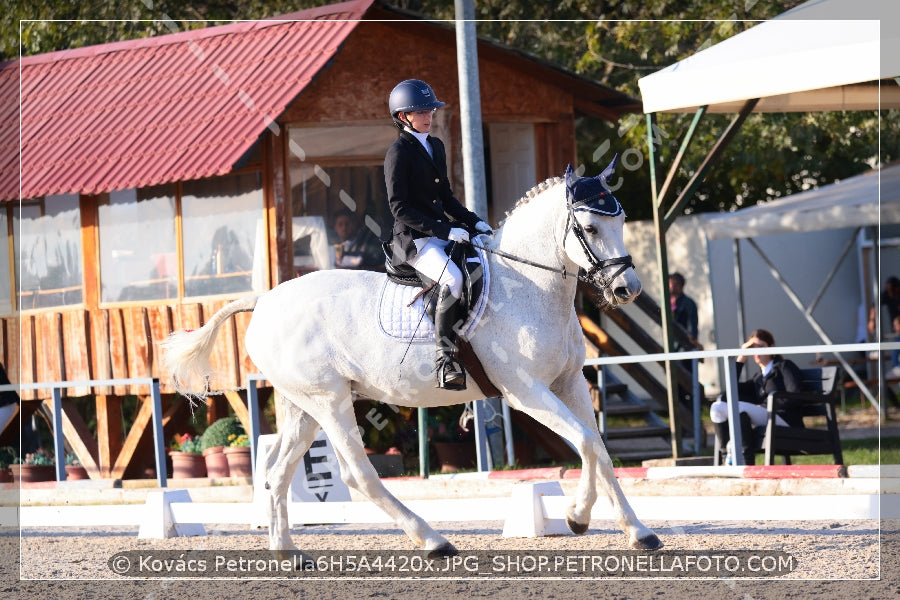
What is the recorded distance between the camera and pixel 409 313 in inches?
313

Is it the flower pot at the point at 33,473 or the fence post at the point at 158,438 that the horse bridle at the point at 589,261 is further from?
the flower pot at the point at 33,473

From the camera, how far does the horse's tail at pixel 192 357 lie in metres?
9.07

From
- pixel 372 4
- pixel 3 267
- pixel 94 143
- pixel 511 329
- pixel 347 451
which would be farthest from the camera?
pixel 3 267

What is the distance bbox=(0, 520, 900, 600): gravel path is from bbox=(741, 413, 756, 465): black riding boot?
174 cm

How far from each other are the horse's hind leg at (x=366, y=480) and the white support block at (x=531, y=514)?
2.84 ft

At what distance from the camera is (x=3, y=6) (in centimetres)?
2025

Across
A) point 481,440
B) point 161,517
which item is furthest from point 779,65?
point 161,517

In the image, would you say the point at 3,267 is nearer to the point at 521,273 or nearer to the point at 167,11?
the point at 167,11

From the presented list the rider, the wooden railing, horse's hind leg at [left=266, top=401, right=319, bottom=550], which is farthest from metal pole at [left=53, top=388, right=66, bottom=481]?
the rider

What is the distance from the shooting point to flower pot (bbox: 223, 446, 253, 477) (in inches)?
568

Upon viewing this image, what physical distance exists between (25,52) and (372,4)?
9230mm

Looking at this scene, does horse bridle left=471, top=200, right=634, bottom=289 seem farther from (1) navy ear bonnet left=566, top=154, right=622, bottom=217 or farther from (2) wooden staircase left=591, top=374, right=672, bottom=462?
(2) wooden staircase left=591, top=374, right=672, bottom=462

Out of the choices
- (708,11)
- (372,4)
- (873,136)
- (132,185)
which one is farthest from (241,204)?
(873,136)

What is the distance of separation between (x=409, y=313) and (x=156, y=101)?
855 cm
